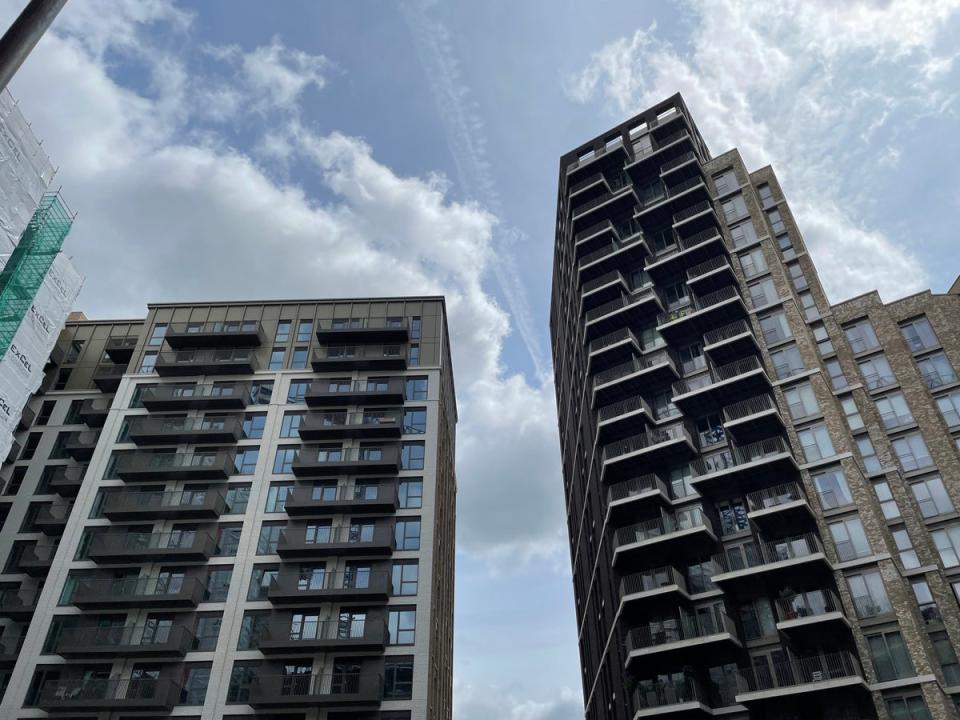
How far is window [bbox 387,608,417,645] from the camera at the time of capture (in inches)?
1839

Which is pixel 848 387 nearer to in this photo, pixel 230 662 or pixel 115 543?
pixel 230 662

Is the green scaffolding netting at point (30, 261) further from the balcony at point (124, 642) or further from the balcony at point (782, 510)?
the balcony at point (782, 510)

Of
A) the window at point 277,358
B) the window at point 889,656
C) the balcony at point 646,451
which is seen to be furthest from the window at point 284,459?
the window at point 889,656

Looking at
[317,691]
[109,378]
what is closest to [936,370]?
[317,691]

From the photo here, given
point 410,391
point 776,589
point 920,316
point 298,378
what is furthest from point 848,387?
point 298,378

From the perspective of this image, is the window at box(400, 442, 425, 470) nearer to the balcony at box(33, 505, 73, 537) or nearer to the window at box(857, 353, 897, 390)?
the balcony at box(33, 505, 73, 537)

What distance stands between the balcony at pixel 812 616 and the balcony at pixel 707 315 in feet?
62.7

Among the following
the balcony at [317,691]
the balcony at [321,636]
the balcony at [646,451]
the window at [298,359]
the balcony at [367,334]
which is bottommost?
the balcony at [317,691]

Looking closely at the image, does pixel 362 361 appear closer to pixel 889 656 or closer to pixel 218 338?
pixel 218 338

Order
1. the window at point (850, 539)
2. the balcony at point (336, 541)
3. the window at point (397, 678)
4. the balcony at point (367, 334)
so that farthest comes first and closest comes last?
the balcony at point (367, 334) < the balcony at point (336, 541) < the window at point (397, 678) < the window at point (850, 539)

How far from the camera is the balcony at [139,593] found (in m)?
48.4

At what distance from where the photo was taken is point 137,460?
55.8 metres

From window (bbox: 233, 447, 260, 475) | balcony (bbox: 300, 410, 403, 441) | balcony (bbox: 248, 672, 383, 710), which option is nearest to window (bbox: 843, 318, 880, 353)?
balcony (bbox: 300, 410, 403, 441)

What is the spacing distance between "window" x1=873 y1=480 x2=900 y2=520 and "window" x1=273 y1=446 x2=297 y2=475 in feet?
125
